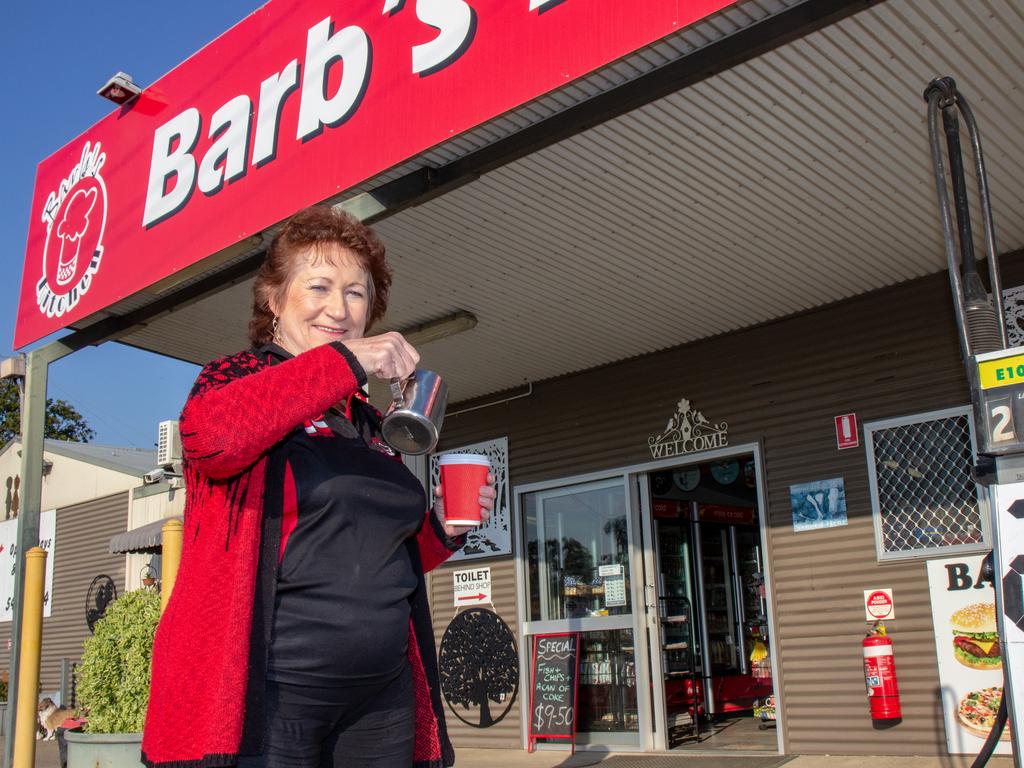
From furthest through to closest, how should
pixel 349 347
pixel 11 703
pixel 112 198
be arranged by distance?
pixel 112 198, pixel 11 703, pixel 349 347

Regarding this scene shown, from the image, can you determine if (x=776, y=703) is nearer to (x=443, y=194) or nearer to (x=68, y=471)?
(x=443, y=194)

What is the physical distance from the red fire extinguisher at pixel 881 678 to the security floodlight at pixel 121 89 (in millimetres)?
6109

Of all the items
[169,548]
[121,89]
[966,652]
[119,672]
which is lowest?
[966,652]

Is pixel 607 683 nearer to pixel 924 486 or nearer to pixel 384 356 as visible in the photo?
pixel 924 486

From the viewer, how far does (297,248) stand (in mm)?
1963

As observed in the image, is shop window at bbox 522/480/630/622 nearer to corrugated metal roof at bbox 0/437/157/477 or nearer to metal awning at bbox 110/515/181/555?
metal awning at bbox 110/515/181/555

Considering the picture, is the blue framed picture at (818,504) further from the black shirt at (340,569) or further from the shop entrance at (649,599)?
the black shirt at (340,569)

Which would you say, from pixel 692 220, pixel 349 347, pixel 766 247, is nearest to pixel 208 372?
pixel 349 347

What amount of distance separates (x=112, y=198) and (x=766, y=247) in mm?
4604

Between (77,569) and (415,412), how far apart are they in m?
14.1

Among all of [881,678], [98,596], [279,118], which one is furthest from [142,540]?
[881,678]

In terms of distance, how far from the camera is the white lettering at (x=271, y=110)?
5.79 m

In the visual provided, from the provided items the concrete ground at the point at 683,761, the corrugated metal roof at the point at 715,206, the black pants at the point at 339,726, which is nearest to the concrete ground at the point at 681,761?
the concrete ground at the point at 683,761

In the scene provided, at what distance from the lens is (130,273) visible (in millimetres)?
6582
